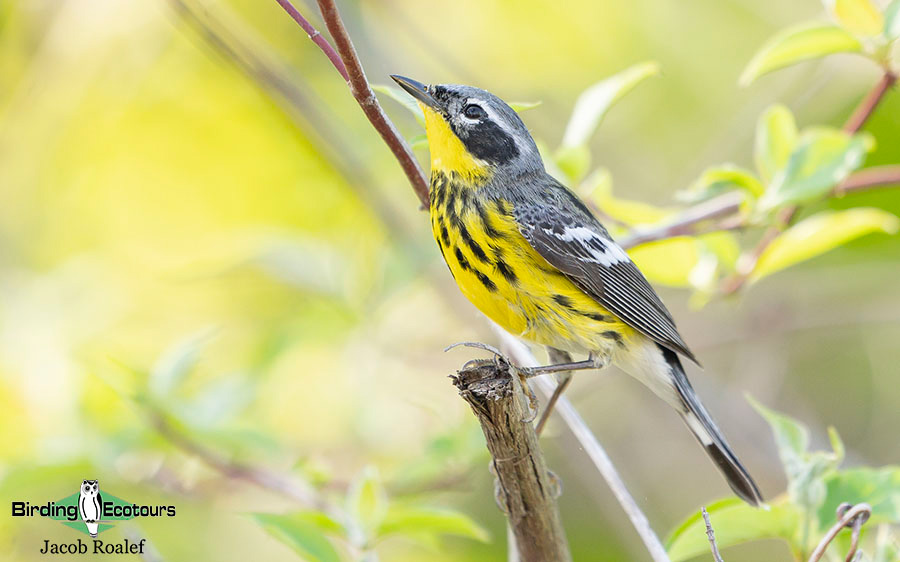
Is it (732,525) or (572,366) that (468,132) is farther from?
(732,525)

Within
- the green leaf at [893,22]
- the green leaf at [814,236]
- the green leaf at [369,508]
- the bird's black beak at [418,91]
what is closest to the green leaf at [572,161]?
the bird's black beak at [418,91]

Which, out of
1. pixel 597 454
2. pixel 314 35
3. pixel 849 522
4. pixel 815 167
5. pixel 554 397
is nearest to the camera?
pixel 314 35

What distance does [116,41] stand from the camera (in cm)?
459

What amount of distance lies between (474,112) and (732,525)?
161 cm

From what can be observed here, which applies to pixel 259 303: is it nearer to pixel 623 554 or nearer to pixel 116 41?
pixel 116 41

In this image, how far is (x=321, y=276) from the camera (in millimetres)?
3594

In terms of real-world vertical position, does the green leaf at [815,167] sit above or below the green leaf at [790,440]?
above

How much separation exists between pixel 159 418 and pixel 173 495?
15.9 inches

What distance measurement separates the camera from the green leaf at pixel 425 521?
2400 millimetres

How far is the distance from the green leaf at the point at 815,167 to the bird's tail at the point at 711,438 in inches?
30.0

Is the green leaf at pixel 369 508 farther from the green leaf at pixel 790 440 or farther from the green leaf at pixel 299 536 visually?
the green leaf at pixel 790 440

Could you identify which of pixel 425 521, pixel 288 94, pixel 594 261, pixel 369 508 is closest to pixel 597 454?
pixel 425 521

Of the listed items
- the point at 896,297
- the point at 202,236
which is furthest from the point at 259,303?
the point at 896,297

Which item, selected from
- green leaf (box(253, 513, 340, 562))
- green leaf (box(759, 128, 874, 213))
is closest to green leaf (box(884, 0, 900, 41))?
green leaf (box(759, 128, 874, 213))
